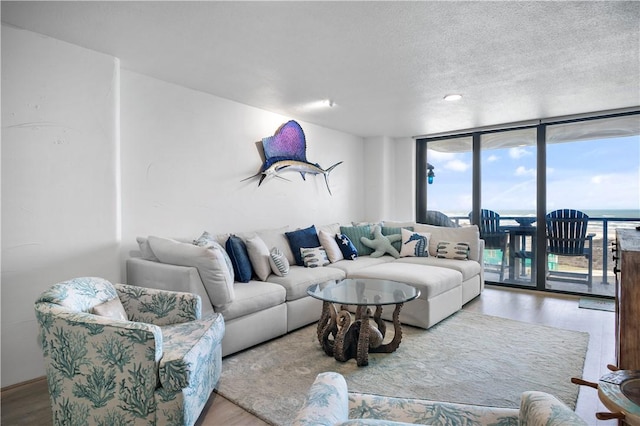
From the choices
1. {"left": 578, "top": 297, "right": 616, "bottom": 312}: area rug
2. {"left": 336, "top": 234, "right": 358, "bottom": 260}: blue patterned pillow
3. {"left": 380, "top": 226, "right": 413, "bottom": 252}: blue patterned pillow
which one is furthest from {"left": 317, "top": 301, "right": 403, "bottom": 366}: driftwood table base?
{"left": 578, "top": 297, "right": 616, "bottom": 312}: area rug

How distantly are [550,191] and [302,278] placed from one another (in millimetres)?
3719

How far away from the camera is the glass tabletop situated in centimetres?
258

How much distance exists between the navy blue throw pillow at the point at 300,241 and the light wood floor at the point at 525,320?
75.2 inches

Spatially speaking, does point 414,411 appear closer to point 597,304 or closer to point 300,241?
point 300,241

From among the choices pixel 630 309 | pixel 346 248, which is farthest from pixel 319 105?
pixel 630 309

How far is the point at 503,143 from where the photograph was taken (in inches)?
208

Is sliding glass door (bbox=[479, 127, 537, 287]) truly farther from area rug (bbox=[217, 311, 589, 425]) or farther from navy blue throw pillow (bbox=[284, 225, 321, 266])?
navy blue throw pillow (bbox=[284, 225, 321, 266])

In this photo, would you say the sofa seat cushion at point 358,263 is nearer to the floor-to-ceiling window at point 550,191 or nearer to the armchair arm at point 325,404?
the floor-to-ceiling window at point 550,191

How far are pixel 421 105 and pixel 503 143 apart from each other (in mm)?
1949

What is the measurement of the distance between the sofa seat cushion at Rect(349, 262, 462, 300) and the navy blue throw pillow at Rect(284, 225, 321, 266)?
2.06ft

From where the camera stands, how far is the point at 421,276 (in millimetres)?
3486

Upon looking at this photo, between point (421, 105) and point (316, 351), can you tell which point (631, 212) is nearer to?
point (421, 105)

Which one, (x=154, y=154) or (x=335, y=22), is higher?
(x=335, y=22)

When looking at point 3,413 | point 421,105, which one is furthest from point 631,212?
point 3,413
